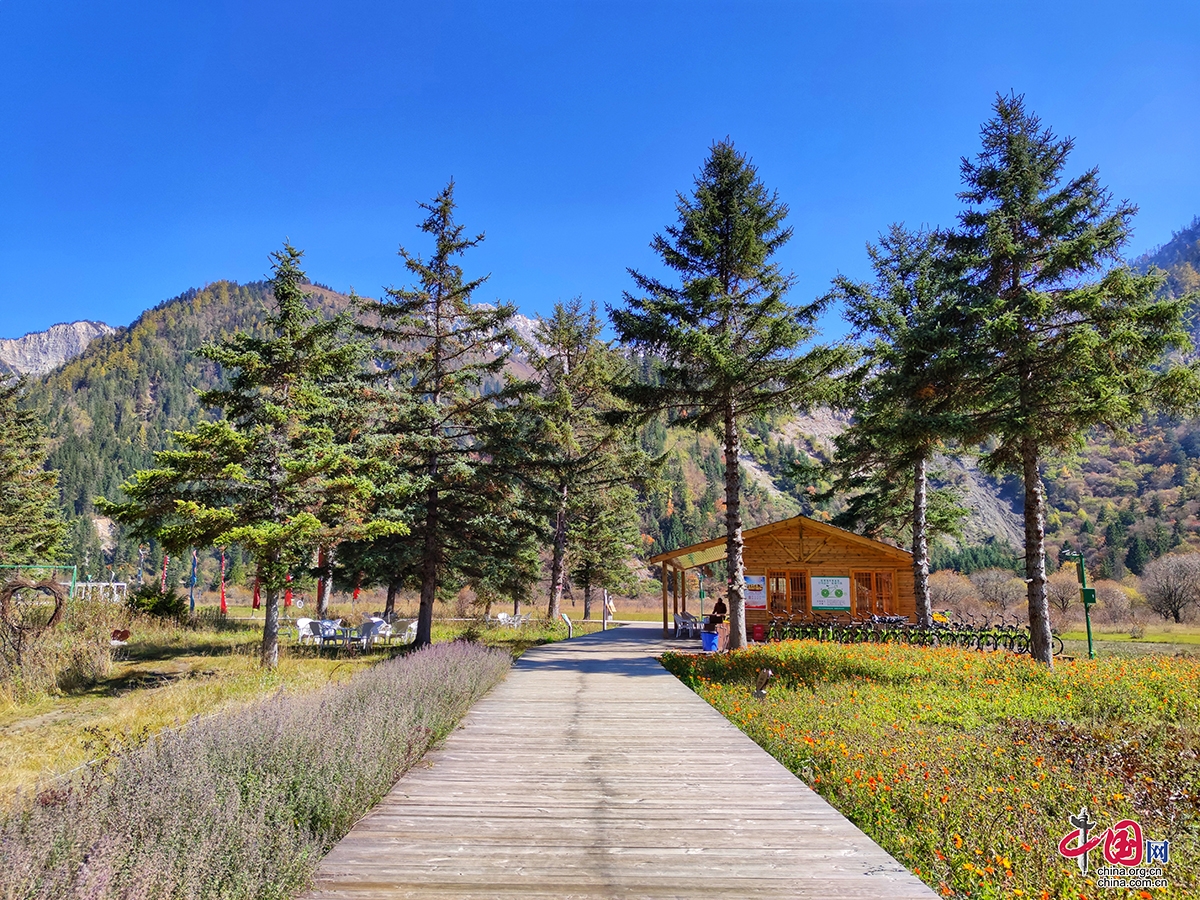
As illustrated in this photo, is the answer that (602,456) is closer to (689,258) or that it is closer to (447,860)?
(689,258)

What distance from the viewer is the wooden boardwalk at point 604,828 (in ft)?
11.5

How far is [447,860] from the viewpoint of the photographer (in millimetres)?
3781

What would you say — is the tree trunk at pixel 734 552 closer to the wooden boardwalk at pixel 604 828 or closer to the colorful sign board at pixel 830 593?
the wooden boardwalk at pixel 604 828

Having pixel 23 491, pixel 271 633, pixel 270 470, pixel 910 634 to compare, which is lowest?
pixel 910 634

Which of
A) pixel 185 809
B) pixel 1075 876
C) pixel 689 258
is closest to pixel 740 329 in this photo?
pixel 689 258

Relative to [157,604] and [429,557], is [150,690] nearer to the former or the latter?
[429,557]

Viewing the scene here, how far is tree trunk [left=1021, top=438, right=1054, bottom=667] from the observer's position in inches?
505

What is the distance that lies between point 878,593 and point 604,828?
80.1ft

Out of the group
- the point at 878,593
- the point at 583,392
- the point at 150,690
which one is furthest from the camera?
the point at 583,392

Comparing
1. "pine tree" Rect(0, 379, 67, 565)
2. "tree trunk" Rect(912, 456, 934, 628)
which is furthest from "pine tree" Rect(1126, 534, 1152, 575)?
"pine tree" Rect(0, 379, 67, 565)

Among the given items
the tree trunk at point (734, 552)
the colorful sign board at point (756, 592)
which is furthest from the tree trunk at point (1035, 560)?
the colorful sign board at point (756, 592)

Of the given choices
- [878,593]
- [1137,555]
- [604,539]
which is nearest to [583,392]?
[604,539]

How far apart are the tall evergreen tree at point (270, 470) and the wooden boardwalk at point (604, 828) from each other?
805 centimetres

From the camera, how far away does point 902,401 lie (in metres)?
15.0
